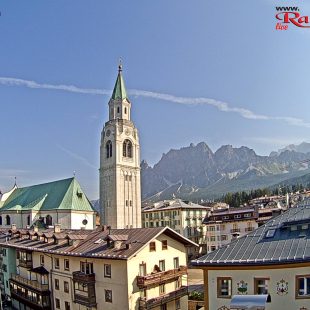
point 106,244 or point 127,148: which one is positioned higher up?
point 127,148

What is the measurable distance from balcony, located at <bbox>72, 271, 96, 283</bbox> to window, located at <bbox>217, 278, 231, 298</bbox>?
50.8ft

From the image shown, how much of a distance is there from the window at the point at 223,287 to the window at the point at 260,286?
147 centimetres

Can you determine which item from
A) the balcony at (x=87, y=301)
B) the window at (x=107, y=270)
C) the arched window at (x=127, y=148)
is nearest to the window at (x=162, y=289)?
the window at (x=107, y=270)

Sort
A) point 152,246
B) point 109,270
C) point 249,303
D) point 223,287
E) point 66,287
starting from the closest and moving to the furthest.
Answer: point 249,303 → point 223,287 → point 109,270 → point 152,246 → point 66,287

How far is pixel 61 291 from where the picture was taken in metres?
38.5

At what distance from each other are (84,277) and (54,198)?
56555 mm

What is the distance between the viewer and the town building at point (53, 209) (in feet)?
276

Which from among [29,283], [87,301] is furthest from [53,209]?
[87,301]

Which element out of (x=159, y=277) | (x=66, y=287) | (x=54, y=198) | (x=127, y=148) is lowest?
(x=66, y=287)

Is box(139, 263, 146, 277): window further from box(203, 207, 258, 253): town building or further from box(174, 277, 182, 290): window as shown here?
box(203, 207, 258, 253): town building

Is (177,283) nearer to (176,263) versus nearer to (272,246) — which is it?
(176,263)

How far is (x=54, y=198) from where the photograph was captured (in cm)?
8738

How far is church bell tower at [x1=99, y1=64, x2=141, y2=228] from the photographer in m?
101

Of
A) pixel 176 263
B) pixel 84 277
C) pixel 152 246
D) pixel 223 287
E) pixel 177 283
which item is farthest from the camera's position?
pixel 176 263
